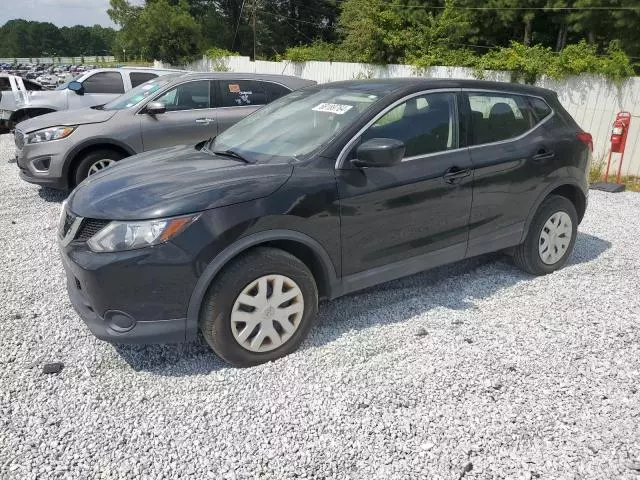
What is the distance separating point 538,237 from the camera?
14.6 ft

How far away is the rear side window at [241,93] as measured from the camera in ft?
24.5

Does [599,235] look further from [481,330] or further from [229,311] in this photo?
[229,311]

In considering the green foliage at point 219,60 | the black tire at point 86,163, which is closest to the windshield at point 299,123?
the black tire at point 86,163

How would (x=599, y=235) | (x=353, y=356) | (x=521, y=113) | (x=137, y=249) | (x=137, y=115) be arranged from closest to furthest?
(x=137, y=249) < (x=353, y=356) < (x=521, y=113) < (x=599, y=235) < (x=137, y=115)

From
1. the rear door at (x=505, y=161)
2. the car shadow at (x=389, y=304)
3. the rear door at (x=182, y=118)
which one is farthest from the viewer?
the rear door at (x=182, y=118)

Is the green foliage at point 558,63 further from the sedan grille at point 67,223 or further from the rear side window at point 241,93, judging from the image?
the sedan grille at point 67,223

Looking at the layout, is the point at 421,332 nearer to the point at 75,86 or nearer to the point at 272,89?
the point at 272,89

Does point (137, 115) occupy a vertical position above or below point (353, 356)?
above

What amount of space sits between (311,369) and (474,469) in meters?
1.10

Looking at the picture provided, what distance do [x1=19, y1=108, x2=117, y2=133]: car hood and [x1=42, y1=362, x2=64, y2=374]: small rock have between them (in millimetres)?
4301

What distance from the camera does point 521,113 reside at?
170 inches

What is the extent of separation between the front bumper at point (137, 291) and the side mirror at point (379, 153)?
1.24m

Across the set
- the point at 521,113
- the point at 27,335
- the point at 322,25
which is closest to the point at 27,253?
the point at 27,335

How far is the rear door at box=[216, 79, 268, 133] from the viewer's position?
739 centimetres
